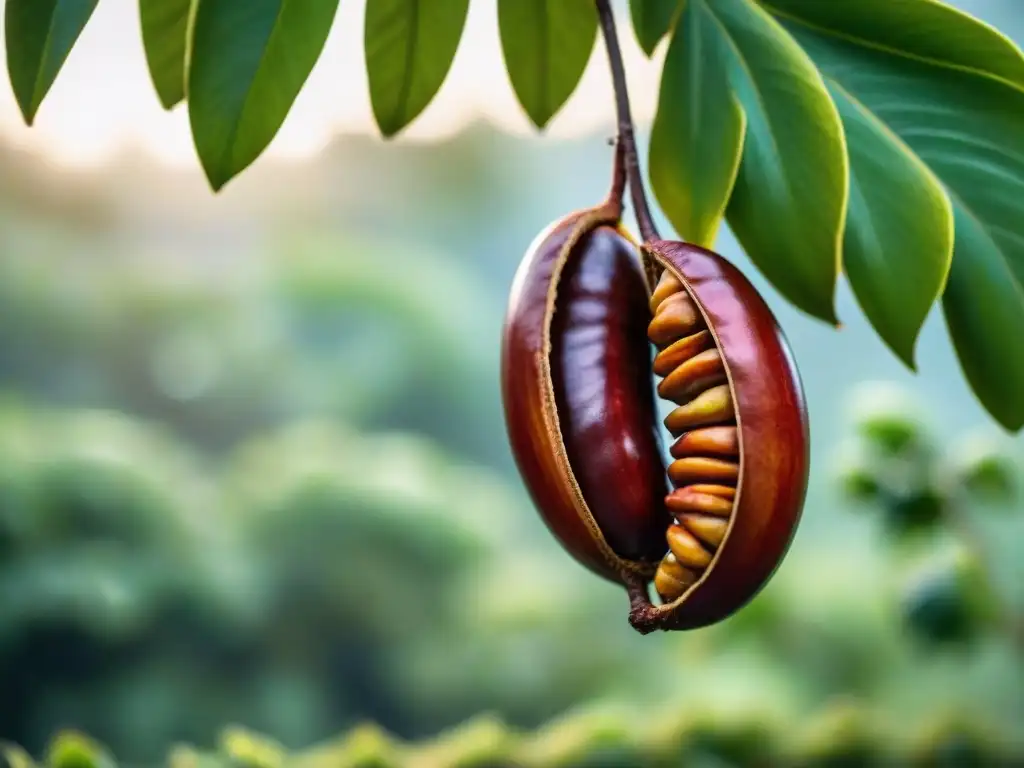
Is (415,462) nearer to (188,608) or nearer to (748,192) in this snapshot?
(188,608)

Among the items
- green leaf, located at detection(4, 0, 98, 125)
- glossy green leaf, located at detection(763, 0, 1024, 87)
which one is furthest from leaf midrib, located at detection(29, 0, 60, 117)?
glossy green leaf, located at detection(763, 0, 1024, 87)

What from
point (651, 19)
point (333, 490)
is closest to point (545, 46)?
point (651, 19)

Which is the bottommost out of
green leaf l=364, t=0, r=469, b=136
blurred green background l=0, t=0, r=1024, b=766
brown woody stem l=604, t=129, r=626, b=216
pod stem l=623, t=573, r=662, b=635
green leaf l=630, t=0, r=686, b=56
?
blurred green background l=0, t=0, r=1024, b=766

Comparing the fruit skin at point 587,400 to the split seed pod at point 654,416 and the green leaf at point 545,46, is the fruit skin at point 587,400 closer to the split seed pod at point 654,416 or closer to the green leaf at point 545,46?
the split seed pod at point 654,416

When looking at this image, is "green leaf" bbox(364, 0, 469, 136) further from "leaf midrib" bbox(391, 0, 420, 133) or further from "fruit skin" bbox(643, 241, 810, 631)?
"fruit skin" bbox(643, 241, 810, 631)

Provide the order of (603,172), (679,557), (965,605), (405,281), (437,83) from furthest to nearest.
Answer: (405,281) < (603,172) < (965,605) < (437,83) < (679,557)

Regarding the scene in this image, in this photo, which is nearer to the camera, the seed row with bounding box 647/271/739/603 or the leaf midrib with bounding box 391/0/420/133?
the seed row with bounding box 647/271/739/603

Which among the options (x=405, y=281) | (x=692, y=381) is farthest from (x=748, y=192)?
(x=405, y=281)

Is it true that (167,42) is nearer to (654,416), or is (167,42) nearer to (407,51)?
(407,51)

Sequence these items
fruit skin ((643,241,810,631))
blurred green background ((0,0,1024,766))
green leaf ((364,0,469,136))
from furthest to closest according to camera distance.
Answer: blurred green background ((0,0,1024,766)) < green leaf ((364,0,469,136)) < fruit skin ((643,241,810,631))
